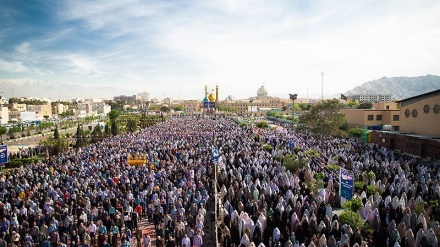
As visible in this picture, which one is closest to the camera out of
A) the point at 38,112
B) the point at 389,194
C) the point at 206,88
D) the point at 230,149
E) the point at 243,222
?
the point at 243,222

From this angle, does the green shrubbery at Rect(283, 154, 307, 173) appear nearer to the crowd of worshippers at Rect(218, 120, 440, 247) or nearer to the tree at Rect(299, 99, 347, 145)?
the crowd of worshippers at Rect(218, 120, 440, 247)

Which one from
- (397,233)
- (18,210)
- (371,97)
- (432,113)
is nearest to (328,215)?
(397,233)

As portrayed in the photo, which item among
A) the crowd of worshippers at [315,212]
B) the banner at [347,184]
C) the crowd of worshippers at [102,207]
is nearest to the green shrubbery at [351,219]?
the crowd of worshippers at [315,212]

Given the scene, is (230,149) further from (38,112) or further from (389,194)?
(38,112)

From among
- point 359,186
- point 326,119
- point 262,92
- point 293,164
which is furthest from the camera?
point 262,92

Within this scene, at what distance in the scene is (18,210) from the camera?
35.0 ft

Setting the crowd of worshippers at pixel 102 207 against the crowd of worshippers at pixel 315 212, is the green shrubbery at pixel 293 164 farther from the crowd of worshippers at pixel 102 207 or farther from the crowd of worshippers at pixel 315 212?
the crowd of worshippers at pixel 102 207

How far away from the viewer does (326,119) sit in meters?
27.6

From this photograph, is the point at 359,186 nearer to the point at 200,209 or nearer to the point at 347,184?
the point at 347,184

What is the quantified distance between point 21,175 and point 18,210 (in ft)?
20.2

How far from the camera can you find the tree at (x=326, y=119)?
26891 mm

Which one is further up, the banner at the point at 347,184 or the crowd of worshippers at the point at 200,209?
the banner at the point at 347,184

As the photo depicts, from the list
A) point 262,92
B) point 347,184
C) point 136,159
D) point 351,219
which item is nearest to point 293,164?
point 347,184

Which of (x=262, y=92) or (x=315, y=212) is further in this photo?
(x=262, y=92)
